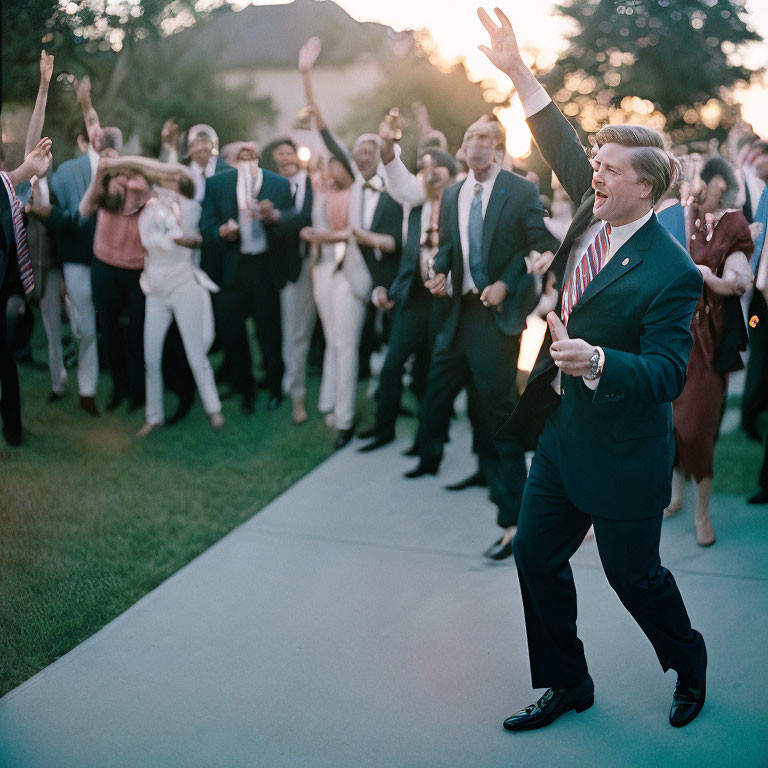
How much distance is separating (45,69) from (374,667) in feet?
9.91

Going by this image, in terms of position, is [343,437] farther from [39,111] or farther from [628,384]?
[628,384]

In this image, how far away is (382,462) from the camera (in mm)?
6012

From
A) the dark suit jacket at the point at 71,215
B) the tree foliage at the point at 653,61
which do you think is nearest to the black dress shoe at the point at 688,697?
the dark suit jacket at the point at 71,215

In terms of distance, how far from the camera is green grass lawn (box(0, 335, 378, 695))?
148 inches

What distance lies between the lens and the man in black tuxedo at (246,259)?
650 cm

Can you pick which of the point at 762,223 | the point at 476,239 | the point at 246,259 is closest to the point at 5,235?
the point at 476,239

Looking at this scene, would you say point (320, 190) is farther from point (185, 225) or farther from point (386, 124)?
point (386, 124)

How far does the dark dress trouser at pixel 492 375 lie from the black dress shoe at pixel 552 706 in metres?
1.50

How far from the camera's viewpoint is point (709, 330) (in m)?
4.45

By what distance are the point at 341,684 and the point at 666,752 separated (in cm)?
116

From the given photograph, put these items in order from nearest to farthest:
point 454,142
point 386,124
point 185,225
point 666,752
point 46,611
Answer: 1. point 666,752
2. point 46,611
3. point 386,124
4. point 185,225
5. point 454,142

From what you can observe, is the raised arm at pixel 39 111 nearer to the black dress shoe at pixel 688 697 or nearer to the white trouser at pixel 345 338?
the white trouser at pixel 345 338

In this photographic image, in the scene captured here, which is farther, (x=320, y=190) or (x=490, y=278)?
(x=320, y=190)

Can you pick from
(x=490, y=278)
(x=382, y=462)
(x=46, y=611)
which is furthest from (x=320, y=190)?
(x=46, y=611)
